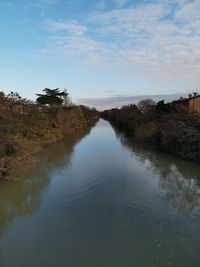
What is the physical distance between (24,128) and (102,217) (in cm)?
1543

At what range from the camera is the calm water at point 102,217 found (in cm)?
916

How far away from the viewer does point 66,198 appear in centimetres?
1450

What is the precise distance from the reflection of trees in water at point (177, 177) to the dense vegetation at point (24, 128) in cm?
753

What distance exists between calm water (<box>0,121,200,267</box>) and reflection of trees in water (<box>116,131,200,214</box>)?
5 cm

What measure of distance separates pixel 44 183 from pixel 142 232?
8.12 metres

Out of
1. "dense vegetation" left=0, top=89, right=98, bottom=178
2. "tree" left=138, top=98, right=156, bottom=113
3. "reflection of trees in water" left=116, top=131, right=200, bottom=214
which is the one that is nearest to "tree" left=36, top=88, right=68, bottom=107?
"dense vegetation" left=0, top=89, right=98, bottom=178

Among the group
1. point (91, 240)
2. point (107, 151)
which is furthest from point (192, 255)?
point (107, 151)

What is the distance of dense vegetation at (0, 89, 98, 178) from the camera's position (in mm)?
16809

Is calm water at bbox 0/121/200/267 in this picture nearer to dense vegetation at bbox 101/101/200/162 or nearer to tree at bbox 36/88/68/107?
dense vegetation at bbox 101/101/200/162

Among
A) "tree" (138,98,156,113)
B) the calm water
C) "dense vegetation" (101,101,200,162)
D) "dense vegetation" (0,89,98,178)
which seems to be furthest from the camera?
"tree" (138,98,156,113)

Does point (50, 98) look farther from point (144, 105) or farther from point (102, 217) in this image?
point (102, 217)

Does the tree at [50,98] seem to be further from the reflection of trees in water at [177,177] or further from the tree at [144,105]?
the reflection of trees in water at [177,177]

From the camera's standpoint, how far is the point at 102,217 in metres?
12.2

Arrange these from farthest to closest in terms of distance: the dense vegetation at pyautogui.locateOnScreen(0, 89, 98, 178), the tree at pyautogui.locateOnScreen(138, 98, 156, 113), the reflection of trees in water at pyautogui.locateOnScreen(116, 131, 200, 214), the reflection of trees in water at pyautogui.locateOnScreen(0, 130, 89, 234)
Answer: the tree at pyautogui.locateOnScreen(138, 98, 156, 113)
the dense vegetation at pyautogui.locateOnScreen(0, 89, 98, 178)
the reflection of trees in water at pyautogui.locateOnScreen(116, 131, 200, 214)
the reflection of trees in water at pyautogui.locateOnScreen(0, 130, 89, 234)
